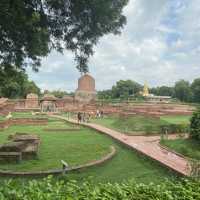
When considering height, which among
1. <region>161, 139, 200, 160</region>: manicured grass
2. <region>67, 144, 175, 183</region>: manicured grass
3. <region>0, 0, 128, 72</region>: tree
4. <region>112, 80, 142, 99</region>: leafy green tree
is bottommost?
<region>67, 144, 175, 183</region>: manicured grass

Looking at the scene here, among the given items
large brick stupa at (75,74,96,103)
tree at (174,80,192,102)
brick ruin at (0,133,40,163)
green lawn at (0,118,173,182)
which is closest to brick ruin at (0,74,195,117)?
large brick stupa at (75,74,96,103)

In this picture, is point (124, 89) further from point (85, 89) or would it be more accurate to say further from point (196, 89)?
point (85, 89)

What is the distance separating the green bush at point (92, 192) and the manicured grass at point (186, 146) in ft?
22.4

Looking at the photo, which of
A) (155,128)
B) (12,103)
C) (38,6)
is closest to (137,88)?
A: (12,103)

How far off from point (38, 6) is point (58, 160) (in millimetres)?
5442

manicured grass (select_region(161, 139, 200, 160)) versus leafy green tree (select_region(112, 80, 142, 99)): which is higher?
leafy green tree (select_region(112, 80, 142, 99))

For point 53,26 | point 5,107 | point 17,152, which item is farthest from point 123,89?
point 53,26

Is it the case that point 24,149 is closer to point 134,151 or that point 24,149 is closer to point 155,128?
point 134,151

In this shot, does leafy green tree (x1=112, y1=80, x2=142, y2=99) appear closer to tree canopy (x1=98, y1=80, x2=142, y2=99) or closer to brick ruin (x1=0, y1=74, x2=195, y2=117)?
tree canopy (x1=98, y1=80, x2=142, y2=99)

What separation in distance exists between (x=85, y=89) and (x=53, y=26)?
4868cm

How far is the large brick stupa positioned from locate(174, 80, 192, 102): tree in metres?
29.4

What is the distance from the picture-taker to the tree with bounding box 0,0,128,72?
604cm

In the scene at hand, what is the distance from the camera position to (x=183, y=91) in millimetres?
78875

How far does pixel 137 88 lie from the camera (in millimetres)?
91000
